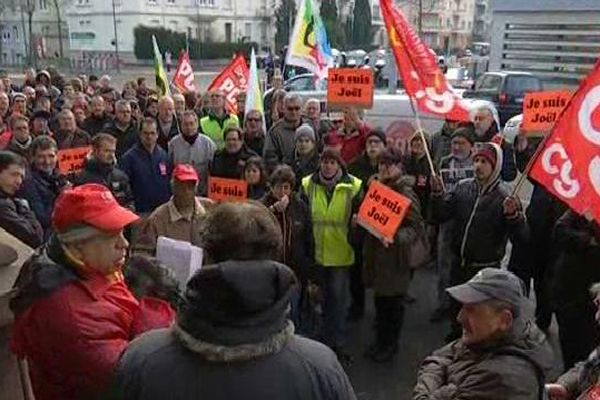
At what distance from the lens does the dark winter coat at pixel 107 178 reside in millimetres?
5811

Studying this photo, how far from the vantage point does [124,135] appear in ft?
26.3

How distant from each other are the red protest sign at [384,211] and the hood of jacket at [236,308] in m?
3.39

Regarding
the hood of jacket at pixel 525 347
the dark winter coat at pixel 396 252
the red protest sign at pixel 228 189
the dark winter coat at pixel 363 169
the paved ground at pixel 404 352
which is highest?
the hood of jacket at pixel 525 347

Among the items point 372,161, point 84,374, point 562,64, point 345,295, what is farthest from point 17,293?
point 562,64

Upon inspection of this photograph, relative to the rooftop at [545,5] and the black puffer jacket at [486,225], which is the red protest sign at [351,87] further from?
the rooftop at [545,5]

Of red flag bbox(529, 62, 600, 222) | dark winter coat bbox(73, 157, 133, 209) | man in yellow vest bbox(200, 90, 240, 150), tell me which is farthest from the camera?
man in yellow vest bbox(200, 90, 240, 150)

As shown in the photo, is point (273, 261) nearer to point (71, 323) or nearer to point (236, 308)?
point (236, 308)

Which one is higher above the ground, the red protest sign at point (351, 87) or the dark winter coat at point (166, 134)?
the red protest sign at point (351, 87)

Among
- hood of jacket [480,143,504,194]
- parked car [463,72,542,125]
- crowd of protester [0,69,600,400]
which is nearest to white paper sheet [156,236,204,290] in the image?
crowd of protester [0,69,600,400]

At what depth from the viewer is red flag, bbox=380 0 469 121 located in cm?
586

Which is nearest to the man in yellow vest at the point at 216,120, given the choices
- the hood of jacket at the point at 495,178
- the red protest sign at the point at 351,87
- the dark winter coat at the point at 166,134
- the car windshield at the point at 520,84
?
the dark winter coat at the point at 166,134

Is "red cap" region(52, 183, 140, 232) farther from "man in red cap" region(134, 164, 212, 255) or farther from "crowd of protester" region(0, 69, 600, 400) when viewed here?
"man in red cap" region(134, 164, 212, 255)

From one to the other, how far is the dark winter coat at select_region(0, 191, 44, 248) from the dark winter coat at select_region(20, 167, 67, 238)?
0.53m

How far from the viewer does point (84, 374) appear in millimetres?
2076
